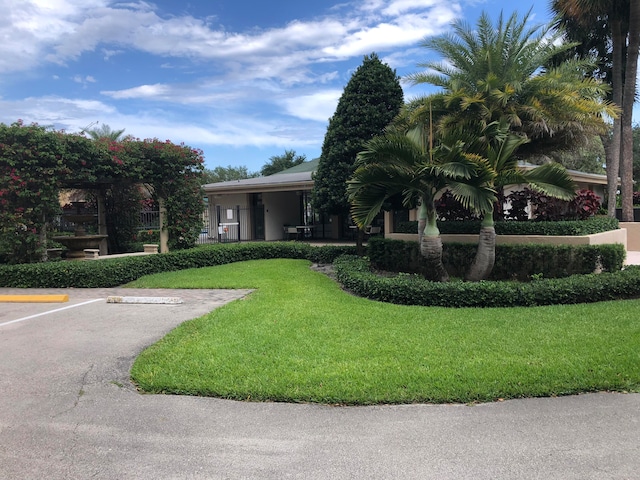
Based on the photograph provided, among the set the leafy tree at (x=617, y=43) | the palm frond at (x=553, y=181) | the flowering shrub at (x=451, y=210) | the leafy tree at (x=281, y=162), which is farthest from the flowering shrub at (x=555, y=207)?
the leafy tree at (x=281, y=162)

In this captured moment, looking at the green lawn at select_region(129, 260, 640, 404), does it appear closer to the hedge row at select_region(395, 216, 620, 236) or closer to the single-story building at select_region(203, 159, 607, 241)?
the hedge row at select_region(395, 216, 620, 236)

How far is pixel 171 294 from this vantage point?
1004 cm

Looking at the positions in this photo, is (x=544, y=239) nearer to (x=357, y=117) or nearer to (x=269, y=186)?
(x=357, y=117)

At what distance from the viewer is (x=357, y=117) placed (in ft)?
44.6

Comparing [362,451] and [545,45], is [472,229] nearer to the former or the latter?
[545,45]

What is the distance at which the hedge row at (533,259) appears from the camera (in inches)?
377

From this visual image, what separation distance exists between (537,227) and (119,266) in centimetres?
1031

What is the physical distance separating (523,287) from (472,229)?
396 cm

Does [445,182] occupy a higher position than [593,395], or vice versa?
[445,182]

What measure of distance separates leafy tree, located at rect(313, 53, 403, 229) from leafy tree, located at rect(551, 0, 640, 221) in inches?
230

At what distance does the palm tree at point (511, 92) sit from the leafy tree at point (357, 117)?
1.12 metres

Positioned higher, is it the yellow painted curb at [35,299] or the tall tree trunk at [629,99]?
the tall tree trunk at [629,99]

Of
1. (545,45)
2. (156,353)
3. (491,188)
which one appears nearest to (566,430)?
(156,353)

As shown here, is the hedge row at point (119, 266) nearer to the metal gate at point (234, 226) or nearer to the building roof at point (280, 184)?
the building roof at point (280, 184)
